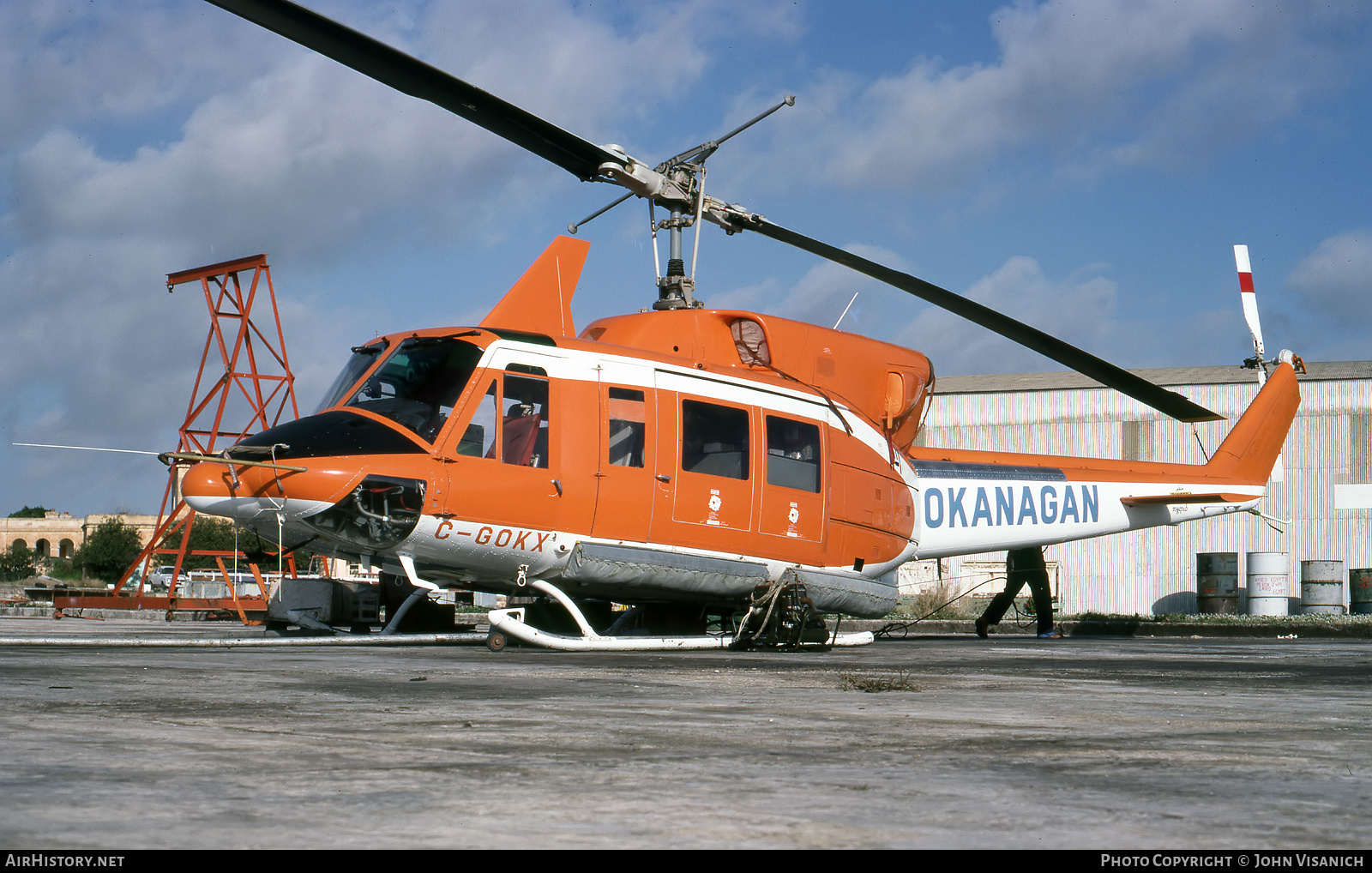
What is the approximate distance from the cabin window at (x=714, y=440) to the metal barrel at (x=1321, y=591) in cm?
2272

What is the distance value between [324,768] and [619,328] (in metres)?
8.90

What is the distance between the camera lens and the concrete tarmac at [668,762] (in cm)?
202

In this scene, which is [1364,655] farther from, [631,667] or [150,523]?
[150,523]

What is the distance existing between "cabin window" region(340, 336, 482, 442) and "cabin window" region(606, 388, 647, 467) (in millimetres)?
1276

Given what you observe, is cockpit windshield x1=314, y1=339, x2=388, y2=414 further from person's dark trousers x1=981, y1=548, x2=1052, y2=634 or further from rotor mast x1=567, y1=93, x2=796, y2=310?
person's dark trousers x1=981, y1=548, x2=1052, y2=634

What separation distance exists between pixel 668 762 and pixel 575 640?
642 cm

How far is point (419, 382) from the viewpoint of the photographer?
944cm

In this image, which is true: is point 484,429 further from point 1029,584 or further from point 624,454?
point 1029,584

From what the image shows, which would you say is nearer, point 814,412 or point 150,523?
point 814,412

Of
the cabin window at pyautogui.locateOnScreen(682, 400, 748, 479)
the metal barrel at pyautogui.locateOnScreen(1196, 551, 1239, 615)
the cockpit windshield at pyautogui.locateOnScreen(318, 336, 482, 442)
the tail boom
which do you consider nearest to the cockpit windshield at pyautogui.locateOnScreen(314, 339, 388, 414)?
the cockpit windshield at pyautogui.locateOnScreen(318, 336, 482, 442)

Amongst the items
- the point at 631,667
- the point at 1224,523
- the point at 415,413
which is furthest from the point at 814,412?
the point at 1224,523

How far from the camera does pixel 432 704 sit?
14.2ft

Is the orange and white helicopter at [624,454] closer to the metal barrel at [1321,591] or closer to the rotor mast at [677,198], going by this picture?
the rotor mast at [677,198]

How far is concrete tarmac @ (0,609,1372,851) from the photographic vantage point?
2.02 m
